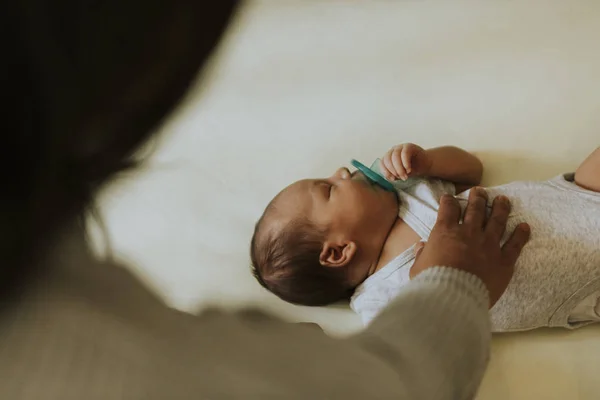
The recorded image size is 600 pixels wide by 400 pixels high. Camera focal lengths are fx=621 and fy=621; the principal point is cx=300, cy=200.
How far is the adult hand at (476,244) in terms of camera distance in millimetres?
735

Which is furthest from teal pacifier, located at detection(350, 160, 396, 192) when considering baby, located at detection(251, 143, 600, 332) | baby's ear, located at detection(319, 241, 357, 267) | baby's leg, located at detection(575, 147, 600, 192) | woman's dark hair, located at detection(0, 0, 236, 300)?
woman's dark hair, located at detection(0, 0, 236, 300)

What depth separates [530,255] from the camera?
833 millimetres

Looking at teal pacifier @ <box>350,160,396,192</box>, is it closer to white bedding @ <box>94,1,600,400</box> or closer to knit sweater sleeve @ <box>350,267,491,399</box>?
white bedding @ <box>94,1,600,400</box>

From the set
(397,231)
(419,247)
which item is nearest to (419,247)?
(419,247)

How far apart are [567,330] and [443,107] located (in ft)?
1.40

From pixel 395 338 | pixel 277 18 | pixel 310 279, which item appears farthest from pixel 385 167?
pixel 277 18

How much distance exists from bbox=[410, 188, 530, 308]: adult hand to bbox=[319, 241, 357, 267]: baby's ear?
0.12m

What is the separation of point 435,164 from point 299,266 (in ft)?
0.86

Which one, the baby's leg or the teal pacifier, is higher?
the baby's leg

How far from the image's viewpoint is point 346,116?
1.14m

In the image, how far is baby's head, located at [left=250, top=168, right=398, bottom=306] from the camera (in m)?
0.93

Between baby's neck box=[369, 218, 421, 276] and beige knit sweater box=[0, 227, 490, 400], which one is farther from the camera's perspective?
baby's neck box=[369, 218, 421, 276]

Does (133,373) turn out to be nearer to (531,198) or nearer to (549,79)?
(531,198)

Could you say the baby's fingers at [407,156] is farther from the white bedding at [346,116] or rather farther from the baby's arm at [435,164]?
the white bedding at [346,116]
